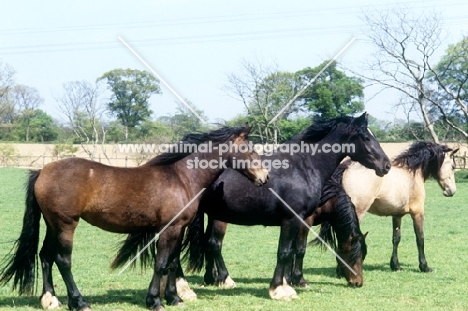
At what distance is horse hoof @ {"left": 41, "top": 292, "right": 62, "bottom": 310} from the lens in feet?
20.9

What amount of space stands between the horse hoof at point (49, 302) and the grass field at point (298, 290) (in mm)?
139

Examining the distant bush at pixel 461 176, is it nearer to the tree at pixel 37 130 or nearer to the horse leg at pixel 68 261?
the horse leg at pixel 68 261

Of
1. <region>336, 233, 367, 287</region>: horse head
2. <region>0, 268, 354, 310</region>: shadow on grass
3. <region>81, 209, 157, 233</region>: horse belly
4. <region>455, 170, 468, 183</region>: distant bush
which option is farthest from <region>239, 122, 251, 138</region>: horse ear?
<region>455, 170, 468, 183</region>: distant bush

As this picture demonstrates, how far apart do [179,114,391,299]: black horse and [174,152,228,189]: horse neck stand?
14.2 inches

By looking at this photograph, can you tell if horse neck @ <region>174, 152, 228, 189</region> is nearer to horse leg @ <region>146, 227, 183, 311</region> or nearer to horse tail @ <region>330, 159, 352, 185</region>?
horse leg @ <region>146, 227, 183, 311</region>

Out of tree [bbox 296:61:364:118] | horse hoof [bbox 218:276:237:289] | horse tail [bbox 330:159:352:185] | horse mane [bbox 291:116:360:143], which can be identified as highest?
tree [bbox 296:61:364:118]

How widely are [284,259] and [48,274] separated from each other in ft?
9.42

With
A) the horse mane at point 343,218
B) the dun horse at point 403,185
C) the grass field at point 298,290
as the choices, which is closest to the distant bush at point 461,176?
the grass field at point 298,290

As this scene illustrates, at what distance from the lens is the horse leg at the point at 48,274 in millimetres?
6405

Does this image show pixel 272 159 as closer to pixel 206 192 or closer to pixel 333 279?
pixel 206 192

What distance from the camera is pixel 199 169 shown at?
6887mm

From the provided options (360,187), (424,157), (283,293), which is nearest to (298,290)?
(283,293)

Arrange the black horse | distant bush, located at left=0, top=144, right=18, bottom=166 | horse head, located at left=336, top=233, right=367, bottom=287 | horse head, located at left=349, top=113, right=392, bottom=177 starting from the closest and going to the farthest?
1. the black horse
2. horse head, located at left=349, top=113, right=392, bottom=177
3. horse head, located at left=336, top=233, right=367, bottom=287
4. distant bush, located at left=0, top=144, right=18, bottom=166

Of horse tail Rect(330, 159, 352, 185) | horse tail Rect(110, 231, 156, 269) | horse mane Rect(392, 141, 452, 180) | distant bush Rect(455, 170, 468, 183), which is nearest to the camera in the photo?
Result: horse tail Rect(110, 231, 156, 269)
